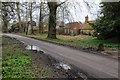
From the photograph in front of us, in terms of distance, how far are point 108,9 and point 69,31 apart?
115ft

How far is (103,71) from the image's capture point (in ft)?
33.7

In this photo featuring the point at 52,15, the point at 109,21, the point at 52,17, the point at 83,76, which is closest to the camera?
the point at 83,76

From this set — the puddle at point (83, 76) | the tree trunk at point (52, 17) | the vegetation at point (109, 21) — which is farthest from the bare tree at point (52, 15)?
the puddle at point (83, 76)

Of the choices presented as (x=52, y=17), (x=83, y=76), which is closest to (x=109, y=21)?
(x=52, y=17)

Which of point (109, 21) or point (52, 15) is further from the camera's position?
point (52, 15)

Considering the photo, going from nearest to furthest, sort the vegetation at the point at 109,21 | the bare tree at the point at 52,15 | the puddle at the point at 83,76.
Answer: the puddle at the point at 83,76, the vegetation at the point at 109,21, the bare tree at the point at 52,15

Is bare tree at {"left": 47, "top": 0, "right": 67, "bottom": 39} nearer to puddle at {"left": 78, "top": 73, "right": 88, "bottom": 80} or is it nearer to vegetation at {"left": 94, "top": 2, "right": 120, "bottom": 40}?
vegetation at {"left": 94, "top": 2, "right": 120, "bottom": 40}

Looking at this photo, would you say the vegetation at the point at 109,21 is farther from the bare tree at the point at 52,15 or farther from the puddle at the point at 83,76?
the puddle at the point at 83,76

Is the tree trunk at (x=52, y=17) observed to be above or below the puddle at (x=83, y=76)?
above

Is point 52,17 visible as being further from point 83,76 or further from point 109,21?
point 83,76

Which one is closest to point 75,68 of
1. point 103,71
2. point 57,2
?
point 103,71

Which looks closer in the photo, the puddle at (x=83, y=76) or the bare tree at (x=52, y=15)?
the puddle at (x=83, y=76)

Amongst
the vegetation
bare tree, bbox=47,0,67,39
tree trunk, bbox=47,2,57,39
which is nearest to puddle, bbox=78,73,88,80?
the vegetation

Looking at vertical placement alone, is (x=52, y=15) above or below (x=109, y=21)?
above
